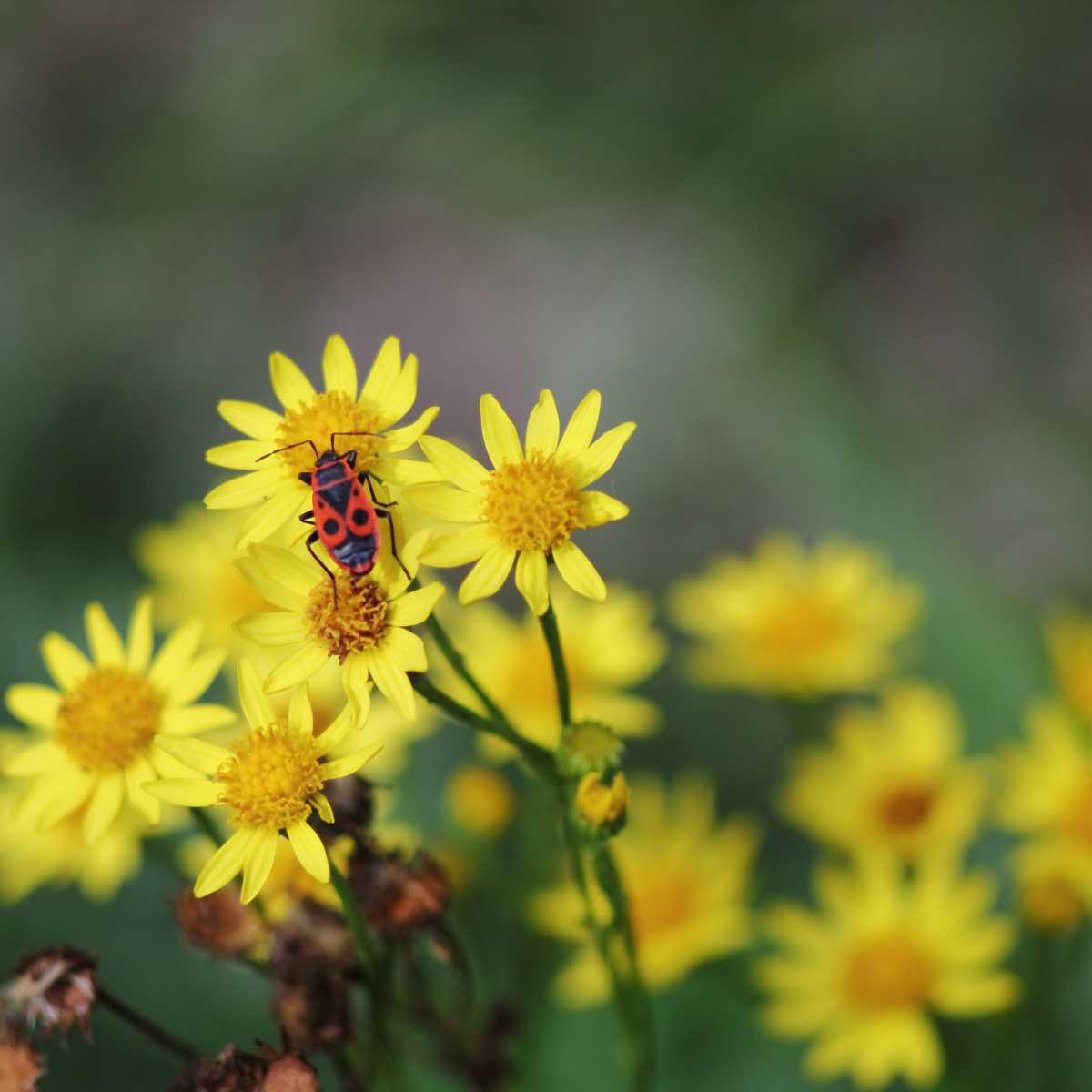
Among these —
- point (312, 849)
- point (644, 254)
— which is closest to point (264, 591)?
point (312, 849)

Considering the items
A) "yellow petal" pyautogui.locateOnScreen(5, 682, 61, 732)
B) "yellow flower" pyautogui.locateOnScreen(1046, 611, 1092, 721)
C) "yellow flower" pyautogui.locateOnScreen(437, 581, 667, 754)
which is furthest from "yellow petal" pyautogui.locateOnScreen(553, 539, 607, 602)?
"yellow flower" pyautogui.locateOnScreen(1046, 611, 1092, 721)

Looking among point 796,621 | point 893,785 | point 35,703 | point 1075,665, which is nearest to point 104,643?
point 35,703

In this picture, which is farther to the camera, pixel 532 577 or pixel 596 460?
pixel 596 460

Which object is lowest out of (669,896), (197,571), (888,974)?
(888,974)

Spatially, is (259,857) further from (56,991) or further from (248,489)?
(248,489)

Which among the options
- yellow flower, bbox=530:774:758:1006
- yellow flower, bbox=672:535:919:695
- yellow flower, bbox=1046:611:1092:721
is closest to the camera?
yellow flower, bbox=530:774:758:1006

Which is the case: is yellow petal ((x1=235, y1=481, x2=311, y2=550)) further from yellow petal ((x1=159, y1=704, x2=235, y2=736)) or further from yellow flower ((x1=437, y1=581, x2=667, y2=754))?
yellow flower ((x1=437, y1=581, x2=667, y2=754))

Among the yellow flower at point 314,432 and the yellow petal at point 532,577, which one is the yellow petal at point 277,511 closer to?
the yellow flower at point 314,432

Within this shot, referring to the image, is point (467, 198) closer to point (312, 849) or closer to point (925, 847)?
point (925, 847)
